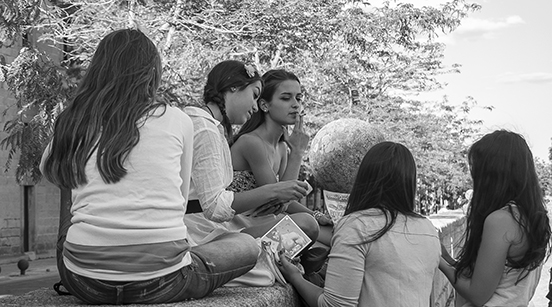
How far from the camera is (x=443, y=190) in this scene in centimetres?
4434

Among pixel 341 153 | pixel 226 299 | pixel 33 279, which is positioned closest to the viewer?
pixel 226 299

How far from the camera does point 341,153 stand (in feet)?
20.7

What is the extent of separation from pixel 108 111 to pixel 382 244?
1.41m

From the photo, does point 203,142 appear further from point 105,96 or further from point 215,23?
point 215,23

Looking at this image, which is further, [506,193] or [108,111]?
[506,193]

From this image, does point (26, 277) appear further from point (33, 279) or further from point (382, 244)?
point (382, 244)

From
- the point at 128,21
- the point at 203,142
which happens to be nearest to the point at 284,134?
the point at 203,142

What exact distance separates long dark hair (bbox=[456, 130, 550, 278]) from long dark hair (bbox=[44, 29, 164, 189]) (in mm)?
1761

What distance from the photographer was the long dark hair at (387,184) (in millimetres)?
3861

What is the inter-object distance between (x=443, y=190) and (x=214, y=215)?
137 feet

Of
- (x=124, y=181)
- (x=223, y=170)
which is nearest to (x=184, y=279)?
(x=124, y=181)

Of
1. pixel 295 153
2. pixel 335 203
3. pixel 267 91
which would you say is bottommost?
pixel 335 203

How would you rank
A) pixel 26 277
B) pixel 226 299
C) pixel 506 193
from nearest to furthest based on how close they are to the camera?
pixel 226 299 < pixel 506 193 < pixel 26 277

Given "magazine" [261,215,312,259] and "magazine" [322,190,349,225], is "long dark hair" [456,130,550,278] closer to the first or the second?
"magazine" [261,215,312,259]
